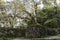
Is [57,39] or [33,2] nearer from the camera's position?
[57,39]

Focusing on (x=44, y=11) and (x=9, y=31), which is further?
(x=44, y=11)

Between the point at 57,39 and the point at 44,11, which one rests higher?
the point at 44,11

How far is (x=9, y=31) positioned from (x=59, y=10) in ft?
12.9

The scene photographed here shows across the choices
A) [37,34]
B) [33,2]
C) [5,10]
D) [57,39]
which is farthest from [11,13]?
[57,39]

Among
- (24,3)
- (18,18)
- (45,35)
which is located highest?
(24,3)

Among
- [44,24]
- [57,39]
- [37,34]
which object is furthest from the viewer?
[44,24]

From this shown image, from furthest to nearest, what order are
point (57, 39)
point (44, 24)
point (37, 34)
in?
point (44, 24)
point (37, 34)
point (57, 39)

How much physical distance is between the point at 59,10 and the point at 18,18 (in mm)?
2963

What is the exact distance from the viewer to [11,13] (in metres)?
12.8

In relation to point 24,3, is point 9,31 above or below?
below

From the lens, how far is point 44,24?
481 inches

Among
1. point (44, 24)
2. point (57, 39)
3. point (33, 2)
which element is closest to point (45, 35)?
point (44, 24)

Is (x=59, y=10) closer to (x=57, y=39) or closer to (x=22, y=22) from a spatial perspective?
(x=22, y=22)

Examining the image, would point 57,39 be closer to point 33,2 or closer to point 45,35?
point 45,35
